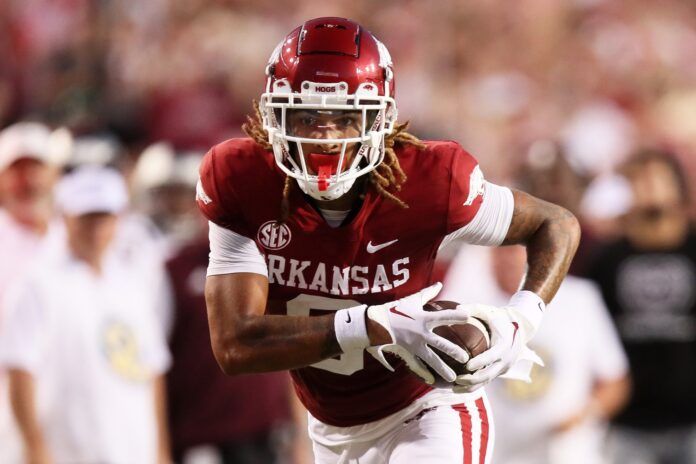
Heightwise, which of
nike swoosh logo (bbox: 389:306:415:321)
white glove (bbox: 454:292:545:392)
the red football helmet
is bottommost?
white glove (bbox: 454:292:545:392)

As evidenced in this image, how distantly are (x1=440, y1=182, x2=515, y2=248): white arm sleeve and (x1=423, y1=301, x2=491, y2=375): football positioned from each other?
1.15ft

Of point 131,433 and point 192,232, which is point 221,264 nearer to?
point 131,433

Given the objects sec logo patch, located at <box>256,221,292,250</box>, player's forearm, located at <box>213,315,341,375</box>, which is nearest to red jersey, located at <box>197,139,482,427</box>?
sec logo patch, located at <box>256,221,292,250</box>

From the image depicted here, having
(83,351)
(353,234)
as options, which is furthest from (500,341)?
(83,351)

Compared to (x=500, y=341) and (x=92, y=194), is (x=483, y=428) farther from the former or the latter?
(x=92, y=194)

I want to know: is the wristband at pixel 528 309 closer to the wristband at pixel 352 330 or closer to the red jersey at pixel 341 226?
the red jersey at pixel 341 226

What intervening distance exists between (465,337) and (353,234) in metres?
0.42

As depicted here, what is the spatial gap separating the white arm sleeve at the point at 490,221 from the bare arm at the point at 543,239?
31 mm

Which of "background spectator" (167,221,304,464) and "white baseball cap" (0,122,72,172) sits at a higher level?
"white baseball cap" (0,122,72,172)

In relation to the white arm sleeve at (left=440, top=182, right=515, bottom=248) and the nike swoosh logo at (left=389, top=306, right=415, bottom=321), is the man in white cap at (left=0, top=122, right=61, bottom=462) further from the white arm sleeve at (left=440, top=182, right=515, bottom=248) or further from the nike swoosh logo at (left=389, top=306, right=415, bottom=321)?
the nike swoosh logo at (left=389, top=306, right=415, bottom=321)

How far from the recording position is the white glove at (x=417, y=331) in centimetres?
326

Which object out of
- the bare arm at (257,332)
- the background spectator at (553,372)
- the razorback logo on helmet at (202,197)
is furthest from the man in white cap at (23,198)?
the bare arm at (257,332)

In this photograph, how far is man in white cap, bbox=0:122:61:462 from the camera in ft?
19.6

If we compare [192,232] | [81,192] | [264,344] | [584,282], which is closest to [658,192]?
[584,282]
